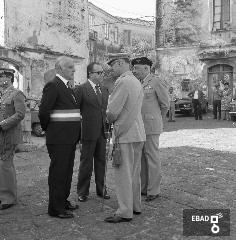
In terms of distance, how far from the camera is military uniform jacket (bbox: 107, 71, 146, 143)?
4.31 meters

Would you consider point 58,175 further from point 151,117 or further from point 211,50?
point 211,50

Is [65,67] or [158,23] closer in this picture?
[65,67]

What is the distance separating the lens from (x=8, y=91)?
203 inches

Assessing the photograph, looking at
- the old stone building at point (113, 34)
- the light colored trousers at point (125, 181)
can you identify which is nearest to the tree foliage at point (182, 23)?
the old stone building at point (113, 34)

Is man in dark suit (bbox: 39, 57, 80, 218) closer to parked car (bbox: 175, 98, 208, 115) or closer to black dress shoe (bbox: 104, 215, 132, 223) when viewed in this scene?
black dress shoe (bbox: 104, 215, 132, 223)

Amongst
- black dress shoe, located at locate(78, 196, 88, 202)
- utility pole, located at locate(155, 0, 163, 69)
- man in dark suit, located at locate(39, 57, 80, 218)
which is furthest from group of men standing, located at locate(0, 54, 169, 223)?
utility pole, located at locate(155, 0, 163, 69)

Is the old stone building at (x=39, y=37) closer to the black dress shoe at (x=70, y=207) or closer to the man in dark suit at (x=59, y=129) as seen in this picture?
the man in dark suit at (x=59, y=129)

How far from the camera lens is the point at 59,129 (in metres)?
4.47

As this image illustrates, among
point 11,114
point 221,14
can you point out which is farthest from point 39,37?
point 11,114

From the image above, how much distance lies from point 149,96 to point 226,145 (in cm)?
566

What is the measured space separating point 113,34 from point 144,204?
123 ft

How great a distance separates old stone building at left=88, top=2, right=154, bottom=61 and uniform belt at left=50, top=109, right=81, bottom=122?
1099 inches

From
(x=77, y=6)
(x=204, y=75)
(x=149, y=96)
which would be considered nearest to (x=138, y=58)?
(x=149, y=96)

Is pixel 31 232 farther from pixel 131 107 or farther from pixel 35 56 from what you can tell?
pixel 35 56
